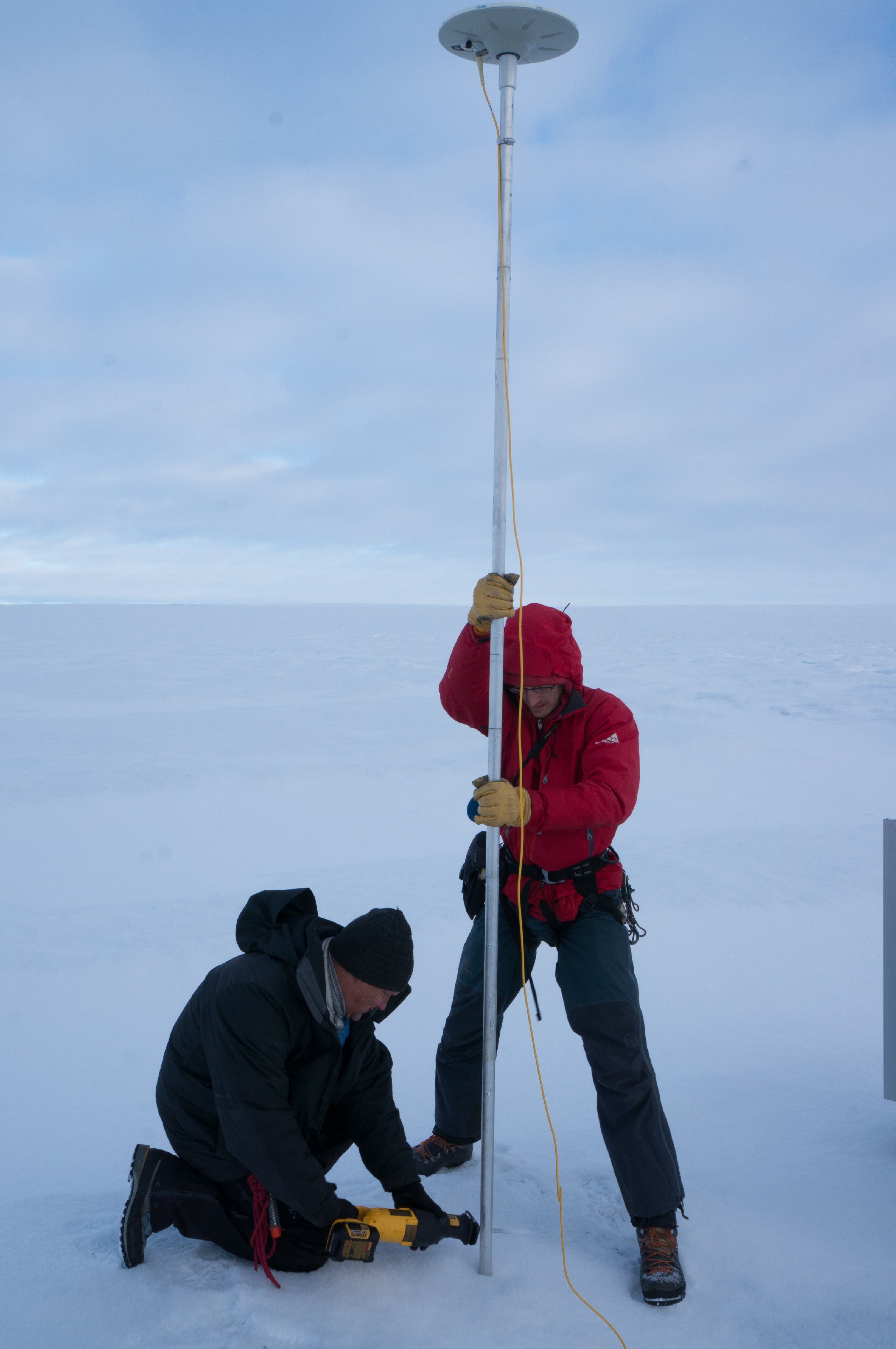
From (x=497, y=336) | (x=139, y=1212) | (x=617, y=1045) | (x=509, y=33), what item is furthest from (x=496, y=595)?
(x=139, y=1212)

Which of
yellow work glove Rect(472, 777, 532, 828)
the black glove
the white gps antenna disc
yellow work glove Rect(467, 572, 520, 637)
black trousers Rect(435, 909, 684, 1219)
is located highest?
the white gps antenna disc

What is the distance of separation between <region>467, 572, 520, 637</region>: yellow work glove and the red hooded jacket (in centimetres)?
31

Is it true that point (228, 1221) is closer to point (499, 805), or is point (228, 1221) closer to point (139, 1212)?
point (139, 1212)

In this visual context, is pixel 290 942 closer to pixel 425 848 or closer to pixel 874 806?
pixel 425 848

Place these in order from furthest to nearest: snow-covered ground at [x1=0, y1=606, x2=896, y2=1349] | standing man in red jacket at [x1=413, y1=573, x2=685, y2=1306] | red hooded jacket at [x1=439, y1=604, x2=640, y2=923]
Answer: red hooded jacket at [x1=439, y1=604, x2=640, y2=923], standing man in red jacket at [x1=413, y1=573, x2=685, y2=1306], snow-covered ground at [x1=0, y1=606, x2=896, y2=1349]

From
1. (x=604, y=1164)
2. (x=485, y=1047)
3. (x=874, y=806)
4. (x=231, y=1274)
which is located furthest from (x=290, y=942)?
(x=874, y=806)

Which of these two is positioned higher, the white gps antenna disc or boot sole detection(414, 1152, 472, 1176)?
the white gps antenna disc

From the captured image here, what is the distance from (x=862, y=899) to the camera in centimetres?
553

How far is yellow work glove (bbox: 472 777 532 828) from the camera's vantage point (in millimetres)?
2346

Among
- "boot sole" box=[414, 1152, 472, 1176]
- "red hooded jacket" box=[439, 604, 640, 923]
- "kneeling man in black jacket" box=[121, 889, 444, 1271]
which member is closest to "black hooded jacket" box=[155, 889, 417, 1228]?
"kneeling man in black jacket" box=[121, 889, 444, 1271]

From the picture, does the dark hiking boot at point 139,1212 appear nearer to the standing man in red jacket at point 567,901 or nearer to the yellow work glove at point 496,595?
the standing man in red jacket at point 567,901

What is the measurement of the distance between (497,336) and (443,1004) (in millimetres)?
3086

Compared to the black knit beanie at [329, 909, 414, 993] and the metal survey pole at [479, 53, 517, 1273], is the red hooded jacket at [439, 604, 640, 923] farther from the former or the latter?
the black knit beanie at [329, 909, 414, 993]

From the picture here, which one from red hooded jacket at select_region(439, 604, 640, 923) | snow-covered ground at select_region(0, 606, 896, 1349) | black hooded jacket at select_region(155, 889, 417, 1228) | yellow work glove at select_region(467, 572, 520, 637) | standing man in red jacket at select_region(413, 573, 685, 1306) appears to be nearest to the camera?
black hooded jacket at select_region(155, 889, 417, 1228)
